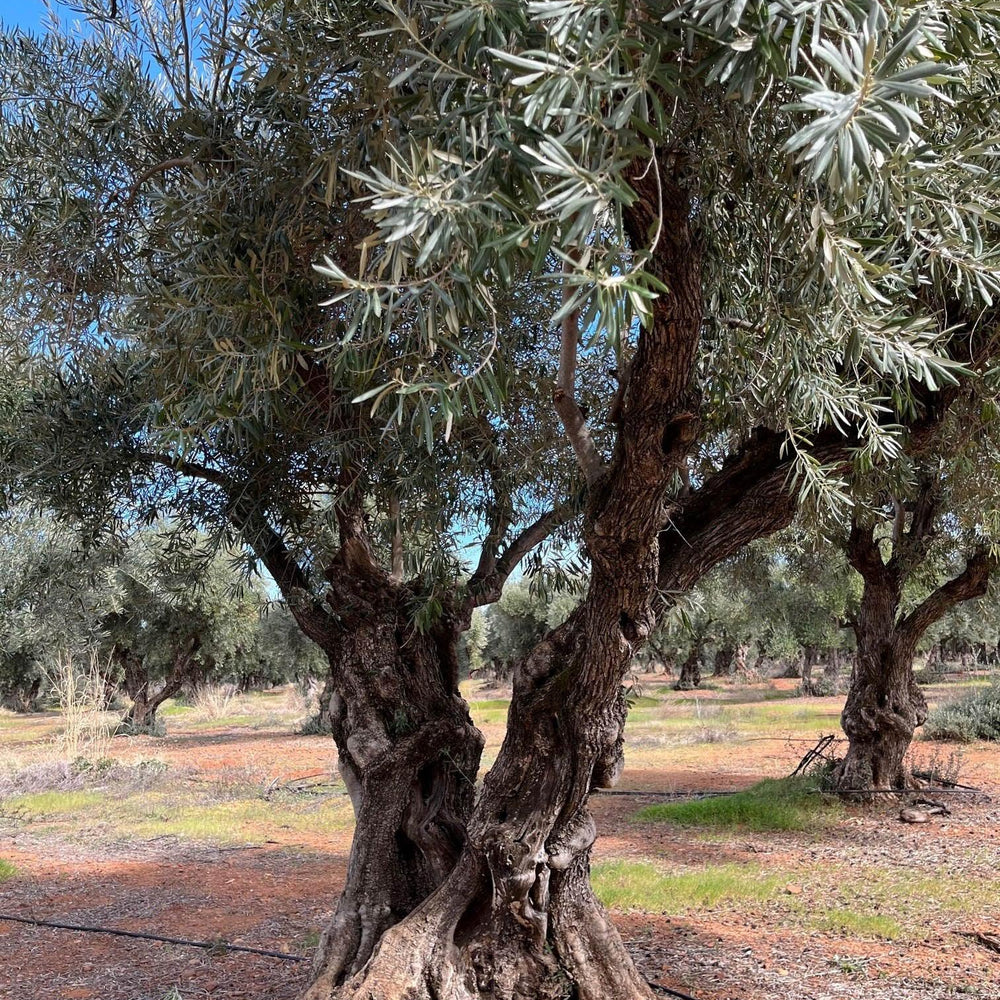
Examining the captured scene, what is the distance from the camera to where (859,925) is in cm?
766

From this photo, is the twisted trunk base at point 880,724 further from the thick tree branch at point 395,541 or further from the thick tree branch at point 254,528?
the thick tree branch at point 254,528

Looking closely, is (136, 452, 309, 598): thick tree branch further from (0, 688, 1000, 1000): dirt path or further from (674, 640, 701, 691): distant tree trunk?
(674, 640, 701, 691): distant tree trunk

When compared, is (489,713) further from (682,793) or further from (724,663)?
(724,663)

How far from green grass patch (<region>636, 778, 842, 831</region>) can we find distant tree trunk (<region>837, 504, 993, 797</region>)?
61cm

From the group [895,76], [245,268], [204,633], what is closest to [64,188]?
[245,268]

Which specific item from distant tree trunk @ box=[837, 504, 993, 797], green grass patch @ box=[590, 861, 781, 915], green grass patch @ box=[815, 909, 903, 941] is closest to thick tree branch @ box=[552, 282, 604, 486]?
green grass patch @ box=[815, 909, 903, 941]

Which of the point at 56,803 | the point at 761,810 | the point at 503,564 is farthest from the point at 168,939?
the point at 56,803

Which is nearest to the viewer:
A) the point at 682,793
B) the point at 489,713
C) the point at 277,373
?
the point at 277,373

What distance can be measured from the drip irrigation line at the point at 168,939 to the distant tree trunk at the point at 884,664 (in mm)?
8685

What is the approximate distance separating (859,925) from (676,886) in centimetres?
188

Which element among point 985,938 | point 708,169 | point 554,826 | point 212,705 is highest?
point 708,169

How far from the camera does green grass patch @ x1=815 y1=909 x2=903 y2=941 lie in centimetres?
741

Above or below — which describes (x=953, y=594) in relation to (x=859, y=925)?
above

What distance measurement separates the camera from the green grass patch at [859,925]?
7410 millimetres
